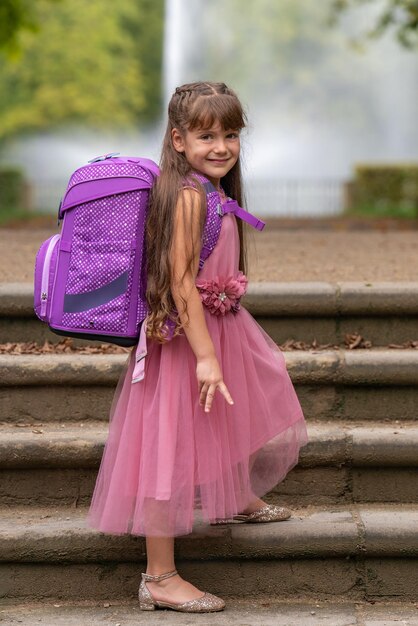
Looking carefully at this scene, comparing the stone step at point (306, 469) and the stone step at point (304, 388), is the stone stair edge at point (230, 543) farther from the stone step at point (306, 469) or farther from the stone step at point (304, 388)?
the stone step at point (304, 388)

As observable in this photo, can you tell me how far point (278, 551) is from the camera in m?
3.79

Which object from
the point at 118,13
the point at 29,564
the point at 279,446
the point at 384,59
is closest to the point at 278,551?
the point at 279,446

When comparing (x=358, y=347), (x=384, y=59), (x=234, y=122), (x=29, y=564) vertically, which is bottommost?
(x=29, y=564)

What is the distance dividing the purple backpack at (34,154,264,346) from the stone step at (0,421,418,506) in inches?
28.6

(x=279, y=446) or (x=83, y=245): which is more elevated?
(x=83, y=245)

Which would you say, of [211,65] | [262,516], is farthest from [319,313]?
[211,65]

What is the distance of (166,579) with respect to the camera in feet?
12.0

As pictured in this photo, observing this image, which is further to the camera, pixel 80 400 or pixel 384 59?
pixel 384 59

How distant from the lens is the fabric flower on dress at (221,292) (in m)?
3.58

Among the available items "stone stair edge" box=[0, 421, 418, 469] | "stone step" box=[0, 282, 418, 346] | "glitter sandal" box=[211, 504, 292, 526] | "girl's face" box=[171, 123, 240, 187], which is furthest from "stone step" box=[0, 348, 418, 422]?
"girl's face" box=[171, 123, 240, 187]

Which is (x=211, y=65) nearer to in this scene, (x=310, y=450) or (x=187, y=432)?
(x=310, y=450)

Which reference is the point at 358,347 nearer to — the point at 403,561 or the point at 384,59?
the point at 403,561

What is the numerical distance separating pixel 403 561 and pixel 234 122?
61.8 inches

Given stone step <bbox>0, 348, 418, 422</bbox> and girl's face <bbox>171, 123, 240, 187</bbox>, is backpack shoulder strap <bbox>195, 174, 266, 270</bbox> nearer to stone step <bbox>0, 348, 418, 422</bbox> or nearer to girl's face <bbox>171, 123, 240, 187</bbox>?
girl's face <bbox>171, 123, 240, 187</bbox>
